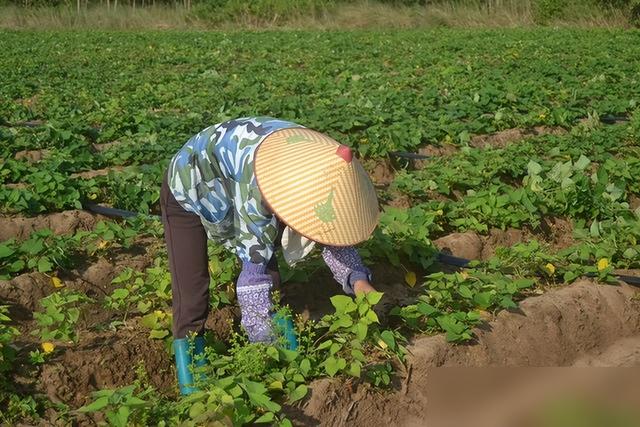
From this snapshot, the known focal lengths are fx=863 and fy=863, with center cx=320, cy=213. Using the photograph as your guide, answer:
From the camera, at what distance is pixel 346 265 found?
12.1 ft

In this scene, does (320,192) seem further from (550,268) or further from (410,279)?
(550,268)

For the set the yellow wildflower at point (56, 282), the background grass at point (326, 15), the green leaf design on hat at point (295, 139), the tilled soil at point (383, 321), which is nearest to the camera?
the green leaf design on hat at point (295, 139)

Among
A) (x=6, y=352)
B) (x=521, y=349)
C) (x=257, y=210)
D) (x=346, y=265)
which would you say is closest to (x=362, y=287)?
(x=346, y=265)

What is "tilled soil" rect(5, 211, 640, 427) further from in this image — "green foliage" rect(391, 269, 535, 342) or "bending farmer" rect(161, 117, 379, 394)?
"bending farmer" rect(161, 117, 379, 394)

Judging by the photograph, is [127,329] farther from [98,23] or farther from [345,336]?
[98,23]

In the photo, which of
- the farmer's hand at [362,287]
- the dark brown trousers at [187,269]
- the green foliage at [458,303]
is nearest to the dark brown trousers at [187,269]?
the dark brown trousers at [187,269]

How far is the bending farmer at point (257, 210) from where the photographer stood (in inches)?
123

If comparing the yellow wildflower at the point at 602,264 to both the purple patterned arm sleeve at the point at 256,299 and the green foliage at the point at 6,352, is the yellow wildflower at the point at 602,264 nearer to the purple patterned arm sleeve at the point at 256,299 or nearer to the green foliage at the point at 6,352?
the purple patterned arm sleeve at the point at 256,299

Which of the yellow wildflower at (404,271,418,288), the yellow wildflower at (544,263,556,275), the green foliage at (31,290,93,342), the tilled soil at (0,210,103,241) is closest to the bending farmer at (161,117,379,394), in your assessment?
the green foliage at (31,290,93,342)

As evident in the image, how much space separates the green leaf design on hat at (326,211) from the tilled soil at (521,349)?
0.74 meters

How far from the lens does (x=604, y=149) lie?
771 centimetres

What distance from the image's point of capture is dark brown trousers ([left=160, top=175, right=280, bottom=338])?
3.73 meters

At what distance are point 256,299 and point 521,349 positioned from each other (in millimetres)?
1434

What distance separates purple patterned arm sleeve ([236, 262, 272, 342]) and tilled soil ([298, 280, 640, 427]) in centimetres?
33
